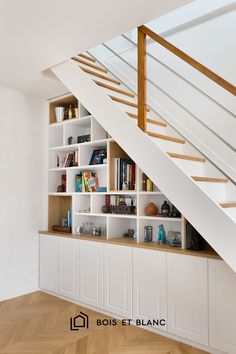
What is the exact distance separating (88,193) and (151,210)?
89 centimetres

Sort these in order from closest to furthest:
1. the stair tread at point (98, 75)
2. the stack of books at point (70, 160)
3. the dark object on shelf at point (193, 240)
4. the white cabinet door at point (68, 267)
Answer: the dark object on shelf at point (193, 240) → the stair tread at point (98, 75) → the white cabinet door at point (68, 267) → the stack of books at point (70, 160)

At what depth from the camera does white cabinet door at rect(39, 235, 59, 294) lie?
13.0ft

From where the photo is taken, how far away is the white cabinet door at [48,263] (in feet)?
13.0

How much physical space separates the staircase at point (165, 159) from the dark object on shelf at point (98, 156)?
784mm

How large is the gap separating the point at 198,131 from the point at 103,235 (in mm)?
1698

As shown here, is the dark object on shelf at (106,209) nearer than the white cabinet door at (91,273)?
No

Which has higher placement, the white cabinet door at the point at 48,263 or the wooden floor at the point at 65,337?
the white cabinet door at the point at 48,263

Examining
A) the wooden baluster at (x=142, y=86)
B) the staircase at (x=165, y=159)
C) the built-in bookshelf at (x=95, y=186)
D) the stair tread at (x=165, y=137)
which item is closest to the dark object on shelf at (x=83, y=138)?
the built-in bookshelf at (x=95, y=186)

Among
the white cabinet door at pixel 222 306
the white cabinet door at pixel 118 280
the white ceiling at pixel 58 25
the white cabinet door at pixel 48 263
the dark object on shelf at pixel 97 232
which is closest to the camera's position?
the white ceiling at pixel 58 25

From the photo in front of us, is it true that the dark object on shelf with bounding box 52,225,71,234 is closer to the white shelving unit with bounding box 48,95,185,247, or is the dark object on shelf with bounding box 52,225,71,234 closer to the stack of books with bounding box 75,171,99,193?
the white shelving unit with bounding box 48,95,185,247

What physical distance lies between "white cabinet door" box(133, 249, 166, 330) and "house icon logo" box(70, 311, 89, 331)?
1.65ft

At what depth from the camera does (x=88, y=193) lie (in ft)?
12.6

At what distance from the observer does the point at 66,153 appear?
177 inches

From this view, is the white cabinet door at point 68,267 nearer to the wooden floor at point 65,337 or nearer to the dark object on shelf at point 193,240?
the wooden floor at point 65,337
